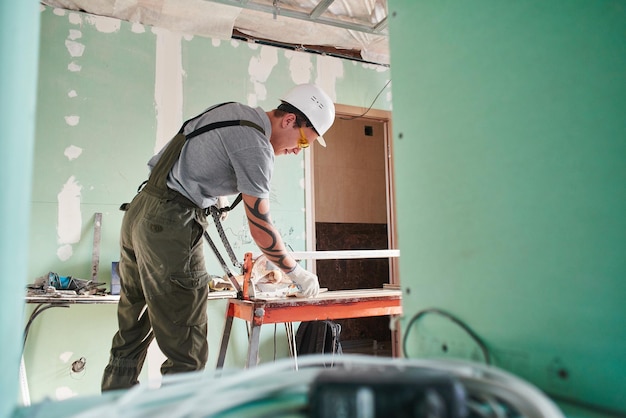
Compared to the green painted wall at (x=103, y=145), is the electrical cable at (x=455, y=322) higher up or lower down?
lower down

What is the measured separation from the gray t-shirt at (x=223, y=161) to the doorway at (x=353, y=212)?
2.58 meters

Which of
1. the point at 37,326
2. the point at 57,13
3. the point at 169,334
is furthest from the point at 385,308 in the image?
the point at 57,13

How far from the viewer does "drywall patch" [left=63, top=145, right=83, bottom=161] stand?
2.70 meters

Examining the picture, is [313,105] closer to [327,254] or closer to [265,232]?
[265,232]

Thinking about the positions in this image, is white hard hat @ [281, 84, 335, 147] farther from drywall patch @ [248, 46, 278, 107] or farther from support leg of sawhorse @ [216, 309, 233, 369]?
drywall patch @ [248, 46, 278, 107]

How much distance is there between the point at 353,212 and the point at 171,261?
3.09 metres

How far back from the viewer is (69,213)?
8.72ft

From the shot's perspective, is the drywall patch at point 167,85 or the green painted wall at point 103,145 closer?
the green painted wall at point 103,145

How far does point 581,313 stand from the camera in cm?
51

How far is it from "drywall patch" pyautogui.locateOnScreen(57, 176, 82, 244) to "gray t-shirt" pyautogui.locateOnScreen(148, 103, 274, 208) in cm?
135

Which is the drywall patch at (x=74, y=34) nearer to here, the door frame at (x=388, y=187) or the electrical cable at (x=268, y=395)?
the door frame at (x=388, y=187)

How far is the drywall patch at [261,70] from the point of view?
10.6ft

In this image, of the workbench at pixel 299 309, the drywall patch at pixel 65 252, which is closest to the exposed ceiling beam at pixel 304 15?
the drywall patch at pixel 65 252

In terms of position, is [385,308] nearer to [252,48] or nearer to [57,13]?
[252,48]
